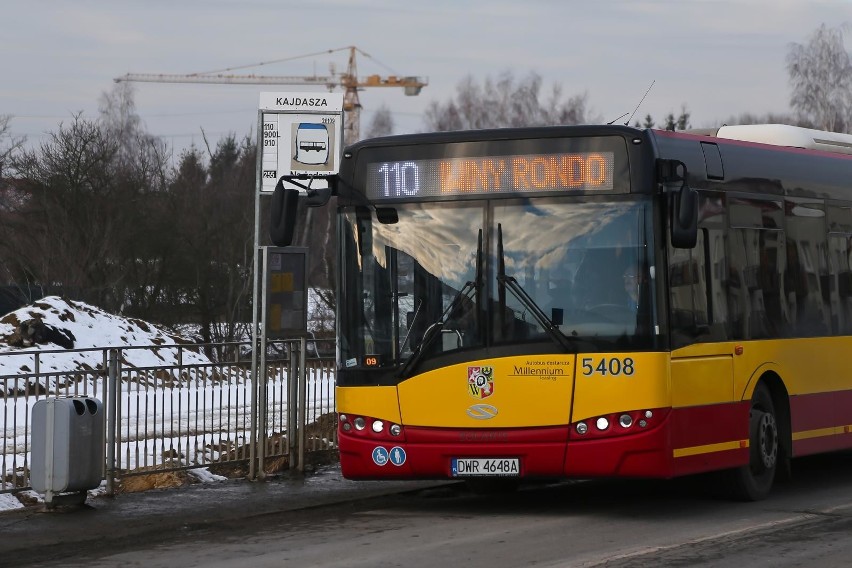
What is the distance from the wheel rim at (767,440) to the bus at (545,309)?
0.18 feet

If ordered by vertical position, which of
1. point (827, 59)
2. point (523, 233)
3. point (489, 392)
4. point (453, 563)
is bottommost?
point (453, 563)

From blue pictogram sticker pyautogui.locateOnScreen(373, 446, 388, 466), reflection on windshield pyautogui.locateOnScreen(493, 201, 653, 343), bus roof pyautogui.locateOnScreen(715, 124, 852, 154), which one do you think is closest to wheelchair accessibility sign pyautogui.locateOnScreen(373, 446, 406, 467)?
blue pictogram sticker pyautogui.locateOnScreen(373, 446, 388, 466)

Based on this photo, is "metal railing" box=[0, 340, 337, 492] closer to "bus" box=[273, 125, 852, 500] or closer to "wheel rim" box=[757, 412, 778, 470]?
"bus" box=[273, 125, 852, 500]

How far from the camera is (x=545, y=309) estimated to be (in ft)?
37.6

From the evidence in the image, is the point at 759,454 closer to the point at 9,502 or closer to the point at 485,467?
the point at 485,467

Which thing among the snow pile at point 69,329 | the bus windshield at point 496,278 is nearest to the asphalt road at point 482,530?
the bus windshield at point 496,278

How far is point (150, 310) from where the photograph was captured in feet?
139

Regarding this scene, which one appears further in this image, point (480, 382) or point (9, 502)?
point (9, 502)

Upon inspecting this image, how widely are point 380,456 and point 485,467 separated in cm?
88

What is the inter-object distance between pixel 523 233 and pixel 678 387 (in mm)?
1643

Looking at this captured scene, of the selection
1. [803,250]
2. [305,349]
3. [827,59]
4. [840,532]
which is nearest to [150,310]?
[305,349]

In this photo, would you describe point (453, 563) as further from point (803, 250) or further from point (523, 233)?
point (803, 250)

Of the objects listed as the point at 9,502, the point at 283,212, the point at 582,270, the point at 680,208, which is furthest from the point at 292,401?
the point at 680,208

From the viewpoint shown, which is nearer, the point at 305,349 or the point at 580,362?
the point at 580,362
